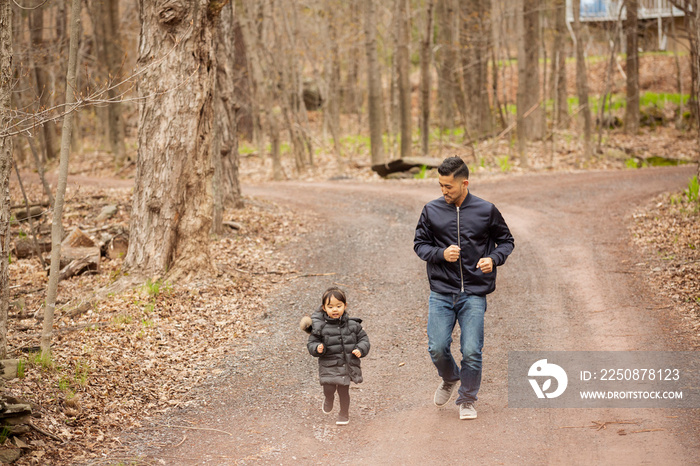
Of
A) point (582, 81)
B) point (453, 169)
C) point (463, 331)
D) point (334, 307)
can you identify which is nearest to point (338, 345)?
point (334, 307)

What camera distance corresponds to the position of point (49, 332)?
648cm

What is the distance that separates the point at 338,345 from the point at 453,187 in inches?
61.1

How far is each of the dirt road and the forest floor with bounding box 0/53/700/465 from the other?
0.02 meters

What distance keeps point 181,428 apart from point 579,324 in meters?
4.83

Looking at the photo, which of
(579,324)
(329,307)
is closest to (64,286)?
(329,307)

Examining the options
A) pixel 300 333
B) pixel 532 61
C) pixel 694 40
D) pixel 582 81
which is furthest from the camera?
pixel 532 61

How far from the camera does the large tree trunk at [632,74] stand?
25.4 meters

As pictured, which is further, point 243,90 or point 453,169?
point 243,90

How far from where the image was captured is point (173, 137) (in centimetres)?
893

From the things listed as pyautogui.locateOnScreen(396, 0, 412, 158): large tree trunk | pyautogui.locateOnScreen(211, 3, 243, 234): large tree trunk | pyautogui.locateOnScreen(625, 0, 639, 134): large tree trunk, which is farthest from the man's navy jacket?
pyautogui.locateOnScreen(625, 0, 639, 134): large tree trunk

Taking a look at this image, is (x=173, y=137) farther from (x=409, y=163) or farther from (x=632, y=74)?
(x=632, y=74)

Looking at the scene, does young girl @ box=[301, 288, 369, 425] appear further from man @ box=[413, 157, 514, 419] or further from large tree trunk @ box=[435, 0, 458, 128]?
large tree trunk @ box=[435, 0, 458, 128]

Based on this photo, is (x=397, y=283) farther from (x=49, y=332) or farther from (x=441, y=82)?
(x=441, y=82)

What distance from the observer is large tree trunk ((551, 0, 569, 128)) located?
2422 cm
